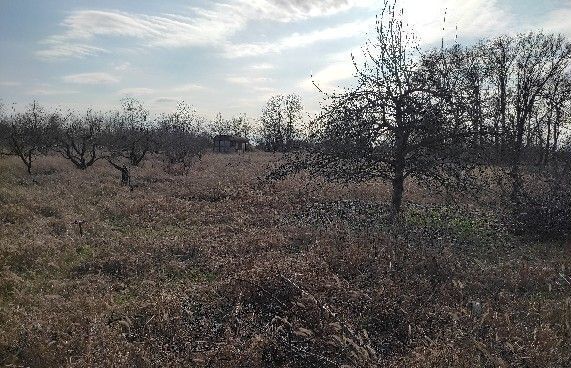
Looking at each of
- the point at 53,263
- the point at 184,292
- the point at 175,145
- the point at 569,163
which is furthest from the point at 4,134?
the point at 569,163

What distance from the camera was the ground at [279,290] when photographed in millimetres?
4445

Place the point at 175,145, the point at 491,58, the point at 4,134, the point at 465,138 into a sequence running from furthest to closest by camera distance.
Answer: the point at 4,134 < the point at 175,145 < the point at 491,58 < the point at 465,138

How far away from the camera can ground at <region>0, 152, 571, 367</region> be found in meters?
4.45

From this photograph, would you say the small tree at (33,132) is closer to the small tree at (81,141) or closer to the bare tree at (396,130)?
the small tree at (81,141)

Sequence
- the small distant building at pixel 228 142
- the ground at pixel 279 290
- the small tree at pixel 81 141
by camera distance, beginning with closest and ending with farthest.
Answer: the ground at pixel 279 290
the small tree at pixel 81 141
the small distant building at pixel 228 142

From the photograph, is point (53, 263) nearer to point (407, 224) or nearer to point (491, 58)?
point (407, 224)

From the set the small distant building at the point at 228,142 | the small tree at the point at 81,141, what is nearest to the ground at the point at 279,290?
the small tree at the point at 81,141

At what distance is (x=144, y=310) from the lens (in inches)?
215

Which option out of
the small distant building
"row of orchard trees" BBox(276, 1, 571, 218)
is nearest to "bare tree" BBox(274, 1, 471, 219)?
"row of orchard trees" BBox(276, 1, 571, 218)

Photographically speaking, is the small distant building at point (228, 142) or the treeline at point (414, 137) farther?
the small distant building at point (228, 142)

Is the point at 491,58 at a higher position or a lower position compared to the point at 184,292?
higher

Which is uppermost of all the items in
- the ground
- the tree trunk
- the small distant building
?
the small distant building

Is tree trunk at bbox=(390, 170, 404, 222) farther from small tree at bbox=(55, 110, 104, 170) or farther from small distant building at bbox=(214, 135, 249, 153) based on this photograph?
small distant building at bbox=(214, 135, 249, 153)

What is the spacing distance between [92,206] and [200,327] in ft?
29.7
